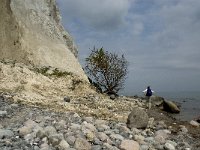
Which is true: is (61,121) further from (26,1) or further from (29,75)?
(26,1)

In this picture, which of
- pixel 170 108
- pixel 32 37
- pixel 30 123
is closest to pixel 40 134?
pixel 30 123

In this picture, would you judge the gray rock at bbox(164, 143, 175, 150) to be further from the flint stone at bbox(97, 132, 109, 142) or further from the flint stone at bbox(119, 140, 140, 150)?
the flint stone at bbox(97, 132, 109, 142)

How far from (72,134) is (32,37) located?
2136 centimetres

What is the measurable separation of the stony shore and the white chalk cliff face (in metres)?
12.8

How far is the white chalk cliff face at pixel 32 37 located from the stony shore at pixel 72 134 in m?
12.8

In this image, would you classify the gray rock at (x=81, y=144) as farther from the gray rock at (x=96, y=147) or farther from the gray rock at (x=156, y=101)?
the gray rock at (x=156, y=101)

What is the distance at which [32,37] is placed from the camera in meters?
38.6

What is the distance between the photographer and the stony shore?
17.1 m

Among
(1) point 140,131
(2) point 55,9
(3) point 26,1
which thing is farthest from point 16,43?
→ (1) point 140,131

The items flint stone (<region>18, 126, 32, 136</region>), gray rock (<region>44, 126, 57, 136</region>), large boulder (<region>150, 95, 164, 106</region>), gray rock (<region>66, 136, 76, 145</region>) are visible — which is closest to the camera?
flint stone (<region>18, 126, 32, 136</region>)

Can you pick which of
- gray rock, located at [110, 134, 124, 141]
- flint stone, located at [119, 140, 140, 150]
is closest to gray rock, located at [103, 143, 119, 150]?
flint stone, located at [119, 140, 140, 150]

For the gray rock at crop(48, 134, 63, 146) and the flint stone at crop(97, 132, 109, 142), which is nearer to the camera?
the gray rock at crop(48, 134, 63, 146)

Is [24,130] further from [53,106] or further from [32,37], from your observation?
[32,37]

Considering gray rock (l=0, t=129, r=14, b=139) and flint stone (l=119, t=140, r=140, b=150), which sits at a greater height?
gray rock (l=0, t=129, r=14, b=139)
